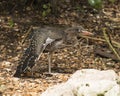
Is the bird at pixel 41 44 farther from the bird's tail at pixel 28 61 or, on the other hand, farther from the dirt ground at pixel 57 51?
the dirt ground at pixel 57 51

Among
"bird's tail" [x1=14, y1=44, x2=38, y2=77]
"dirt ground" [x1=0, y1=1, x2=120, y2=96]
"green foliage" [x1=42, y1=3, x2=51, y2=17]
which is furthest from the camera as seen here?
"green foliage" [x1=42, y1=3, x2=51, y2=17]

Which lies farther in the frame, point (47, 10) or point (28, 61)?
point (47, 10)

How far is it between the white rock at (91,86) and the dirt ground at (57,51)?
2.77 feet

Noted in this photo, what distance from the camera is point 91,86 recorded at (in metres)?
4.02

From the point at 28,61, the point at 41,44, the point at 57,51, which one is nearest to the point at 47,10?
the point at 57,51

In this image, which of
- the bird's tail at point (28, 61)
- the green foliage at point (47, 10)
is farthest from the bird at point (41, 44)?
the green foliage at point (47, 10)

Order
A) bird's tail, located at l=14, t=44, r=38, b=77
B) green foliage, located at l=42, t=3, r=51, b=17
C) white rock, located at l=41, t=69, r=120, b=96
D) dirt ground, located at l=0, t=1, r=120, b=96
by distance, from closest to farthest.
A: white rock, located at l=41, t=69, r=120, b=96 → bird's tail, located at l=14, t=44, r=38, b=77 → dirt ground, located at l=0, t=1, r=120, b=96 → green foliage, located at l=42, t=3, r=51, b=17

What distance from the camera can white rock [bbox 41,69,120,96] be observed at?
3.95 m

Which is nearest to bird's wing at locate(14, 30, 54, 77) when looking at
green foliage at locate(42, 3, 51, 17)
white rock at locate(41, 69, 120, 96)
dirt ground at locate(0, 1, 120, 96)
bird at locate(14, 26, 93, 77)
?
bird at locate(14, 26, 93, 77)

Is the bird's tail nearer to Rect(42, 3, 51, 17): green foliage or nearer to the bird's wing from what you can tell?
the bird's wing

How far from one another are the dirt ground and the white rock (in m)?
0.84

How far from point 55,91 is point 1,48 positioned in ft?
8.05

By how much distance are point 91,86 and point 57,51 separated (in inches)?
101

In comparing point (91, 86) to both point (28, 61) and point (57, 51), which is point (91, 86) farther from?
point (57, 51)
